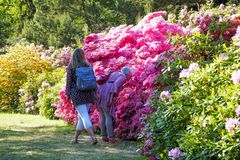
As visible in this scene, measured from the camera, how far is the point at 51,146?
8375 mm

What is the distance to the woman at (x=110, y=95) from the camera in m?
8.59

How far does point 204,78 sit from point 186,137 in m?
0.93

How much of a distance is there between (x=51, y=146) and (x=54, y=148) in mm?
225

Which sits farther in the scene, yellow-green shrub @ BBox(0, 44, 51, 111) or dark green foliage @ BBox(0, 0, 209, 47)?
dark green foliage @ BBox(0, 0, 209, 47)

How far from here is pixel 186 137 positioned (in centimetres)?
501

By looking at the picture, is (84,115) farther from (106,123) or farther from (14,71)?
(14,71)

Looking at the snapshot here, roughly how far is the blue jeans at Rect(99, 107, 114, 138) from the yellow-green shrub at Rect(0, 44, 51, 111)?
22.3 ft

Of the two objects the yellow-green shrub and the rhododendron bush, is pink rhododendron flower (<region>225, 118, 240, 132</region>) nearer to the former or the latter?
the rhododendron bush

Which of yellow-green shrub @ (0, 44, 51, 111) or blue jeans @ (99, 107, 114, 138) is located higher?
yellow-green shrub @ (0, 44, 51, 111)

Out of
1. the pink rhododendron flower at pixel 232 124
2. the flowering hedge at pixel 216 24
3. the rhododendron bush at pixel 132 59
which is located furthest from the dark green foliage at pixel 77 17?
the pink rhododendron flower at pixel 232 124

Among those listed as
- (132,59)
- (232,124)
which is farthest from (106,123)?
(232,124)

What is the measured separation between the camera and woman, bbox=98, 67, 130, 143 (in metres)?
8.59

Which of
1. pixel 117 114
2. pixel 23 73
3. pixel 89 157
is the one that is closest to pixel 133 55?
pixel 117 114

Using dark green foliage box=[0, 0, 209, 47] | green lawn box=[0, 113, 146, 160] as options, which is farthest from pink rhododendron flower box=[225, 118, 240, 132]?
dark green foliage box=[0, 0, 209, 47]
